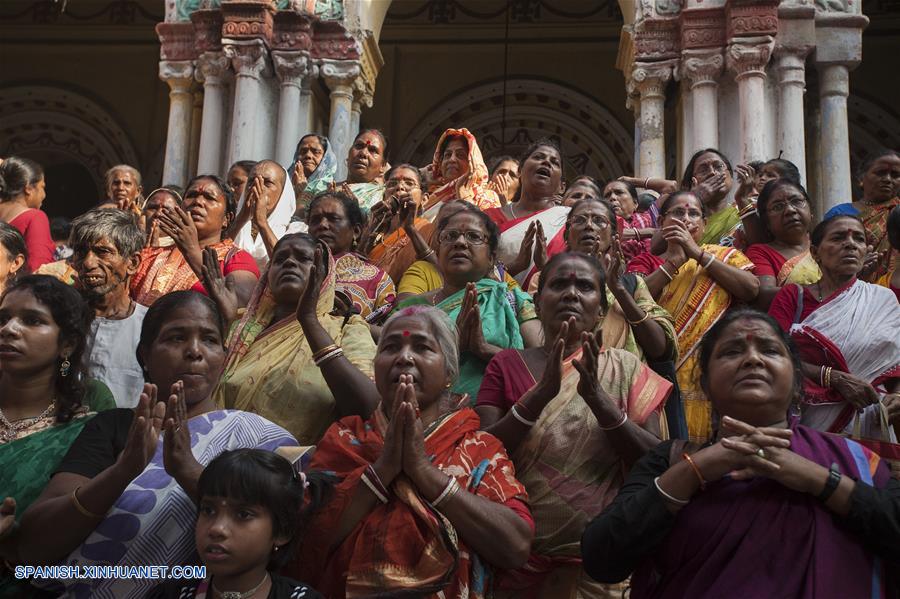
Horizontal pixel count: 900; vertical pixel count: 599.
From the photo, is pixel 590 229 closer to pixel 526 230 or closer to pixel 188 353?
pixel 526 230

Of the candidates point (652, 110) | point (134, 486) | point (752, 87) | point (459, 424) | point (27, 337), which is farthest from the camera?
point (652, 110)

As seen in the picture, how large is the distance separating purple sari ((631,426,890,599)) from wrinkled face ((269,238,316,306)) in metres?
1.85

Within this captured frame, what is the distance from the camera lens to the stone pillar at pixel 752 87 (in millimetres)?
8469

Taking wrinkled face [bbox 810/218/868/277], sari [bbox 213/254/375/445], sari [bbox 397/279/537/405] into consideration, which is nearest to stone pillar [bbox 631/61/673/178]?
wrinkled face [bbox 810/218/868/277]

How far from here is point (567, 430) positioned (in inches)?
124

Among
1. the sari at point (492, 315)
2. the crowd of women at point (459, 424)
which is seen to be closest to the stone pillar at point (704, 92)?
the crowd of women at point (459, 424)

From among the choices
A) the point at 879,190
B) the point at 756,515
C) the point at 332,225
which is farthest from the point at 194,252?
the point at 879,190

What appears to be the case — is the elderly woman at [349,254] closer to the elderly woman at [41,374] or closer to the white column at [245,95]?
the elderly woman at [41,374]

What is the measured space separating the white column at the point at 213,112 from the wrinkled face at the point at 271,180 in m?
3.23

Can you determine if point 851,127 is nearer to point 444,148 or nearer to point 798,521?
point 444,148

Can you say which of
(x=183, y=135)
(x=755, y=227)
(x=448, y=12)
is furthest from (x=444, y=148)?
(x=448, y=12)

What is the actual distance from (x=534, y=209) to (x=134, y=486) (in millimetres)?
3288

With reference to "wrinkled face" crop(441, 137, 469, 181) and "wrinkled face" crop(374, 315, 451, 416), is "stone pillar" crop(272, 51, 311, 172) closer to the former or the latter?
"wrinkled face" crop(441, 137, 469, 181)

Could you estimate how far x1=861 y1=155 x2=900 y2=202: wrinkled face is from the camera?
596 centimetres
